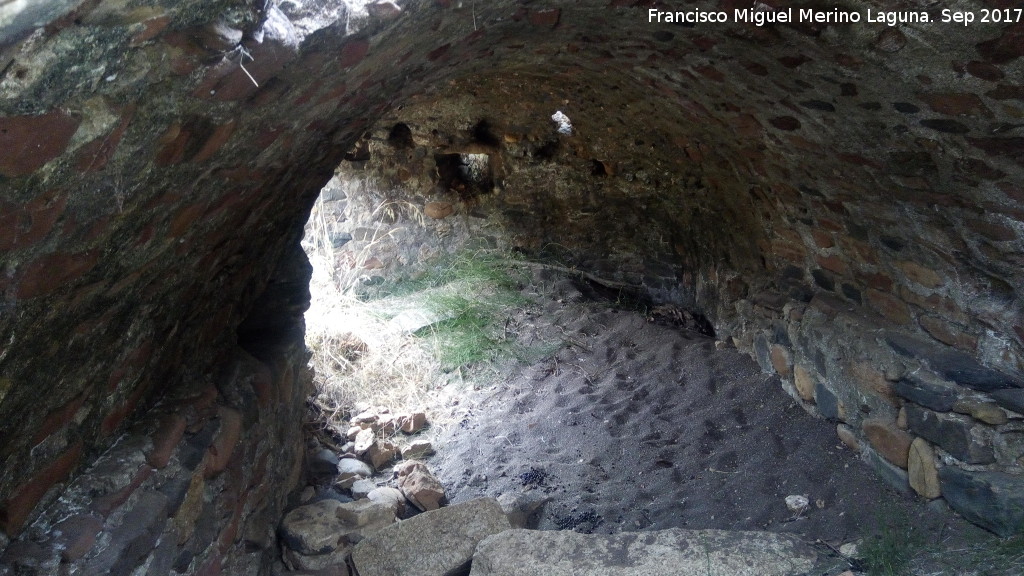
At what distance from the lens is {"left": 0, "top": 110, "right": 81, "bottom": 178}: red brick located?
1.02m

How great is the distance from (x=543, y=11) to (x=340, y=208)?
162 inches

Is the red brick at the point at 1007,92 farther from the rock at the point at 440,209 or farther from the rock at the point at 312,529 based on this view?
the rock at the point at 440,209

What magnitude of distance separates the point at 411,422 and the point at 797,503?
6.37 ft

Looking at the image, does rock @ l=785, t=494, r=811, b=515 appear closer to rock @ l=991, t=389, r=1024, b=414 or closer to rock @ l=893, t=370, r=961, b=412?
rock @ l=893, t=370, r=961, b=412

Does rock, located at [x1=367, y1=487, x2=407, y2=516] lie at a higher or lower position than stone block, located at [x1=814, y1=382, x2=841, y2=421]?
lower

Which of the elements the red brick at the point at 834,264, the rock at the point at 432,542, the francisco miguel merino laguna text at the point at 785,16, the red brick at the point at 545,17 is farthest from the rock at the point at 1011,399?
the red brick at the point at 545,17

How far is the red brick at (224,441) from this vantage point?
220 cm

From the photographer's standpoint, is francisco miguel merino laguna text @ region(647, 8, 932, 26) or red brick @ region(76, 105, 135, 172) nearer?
red brick @ region(76, 105, 135, 172)

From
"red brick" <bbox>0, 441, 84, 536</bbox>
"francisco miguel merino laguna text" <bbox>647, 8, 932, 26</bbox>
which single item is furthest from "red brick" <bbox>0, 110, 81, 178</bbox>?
"francisco miguel merino laguna text" <bbox>647, 8, 932, 26</bbox>

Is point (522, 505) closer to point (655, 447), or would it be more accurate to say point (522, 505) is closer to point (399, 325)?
point (655, 447)

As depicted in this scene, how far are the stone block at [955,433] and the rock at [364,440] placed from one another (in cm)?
231

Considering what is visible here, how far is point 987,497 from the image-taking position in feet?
8.08

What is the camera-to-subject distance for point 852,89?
7.06 feet

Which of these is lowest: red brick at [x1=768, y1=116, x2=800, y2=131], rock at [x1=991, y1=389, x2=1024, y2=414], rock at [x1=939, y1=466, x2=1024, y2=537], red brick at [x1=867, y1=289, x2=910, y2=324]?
rock at [x1=939, y1=466, x2=1024, y2=537]
